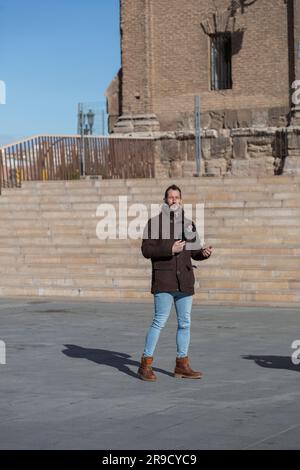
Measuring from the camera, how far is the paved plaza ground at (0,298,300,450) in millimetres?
7957

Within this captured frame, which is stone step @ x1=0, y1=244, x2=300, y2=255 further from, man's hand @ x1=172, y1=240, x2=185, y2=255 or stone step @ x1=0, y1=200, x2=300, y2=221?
man's hand @ x1=172, y1=240, x2=185, y2=255

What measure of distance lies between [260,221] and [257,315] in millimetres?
4400

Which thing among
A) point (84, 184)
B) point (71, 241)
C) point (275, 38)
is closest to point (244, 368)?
point (71, 241)

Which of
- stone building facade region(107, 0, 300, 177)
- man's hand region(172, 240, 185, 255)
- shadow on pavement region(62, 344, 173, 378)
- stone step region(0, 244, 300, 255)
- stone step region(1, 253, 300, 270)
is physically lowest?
→ shadow on pavement region(62, 344, 173, 378)

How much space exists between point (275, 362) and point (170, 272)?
182 cm

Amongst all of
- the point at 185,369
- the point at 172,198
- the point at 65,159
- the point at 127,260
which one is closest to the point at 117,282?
the point at 127,260

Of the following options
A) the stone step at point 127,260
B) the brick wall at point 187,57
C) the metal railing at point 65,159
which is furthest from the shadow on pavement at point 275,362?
the brick wall at point 187,57

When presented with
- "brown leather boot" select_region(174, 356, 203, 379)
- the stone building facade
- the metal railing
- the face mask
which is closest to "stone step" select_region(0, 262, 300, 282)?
the metal railing

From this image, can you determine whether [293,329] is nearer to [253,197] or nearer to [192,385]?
[192,385]

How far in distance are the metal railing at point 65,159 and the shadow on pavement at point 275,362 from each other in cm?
1401

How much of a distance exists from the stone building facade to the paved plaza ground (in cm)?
1324

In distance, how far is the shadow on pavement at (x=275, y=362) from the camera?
11.4 metres

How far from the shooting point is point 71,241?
21.5 m

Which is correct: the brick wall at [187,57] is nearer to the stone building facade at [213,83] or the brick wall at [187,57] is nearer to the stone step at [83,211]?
the stone building facade at [213,83]
